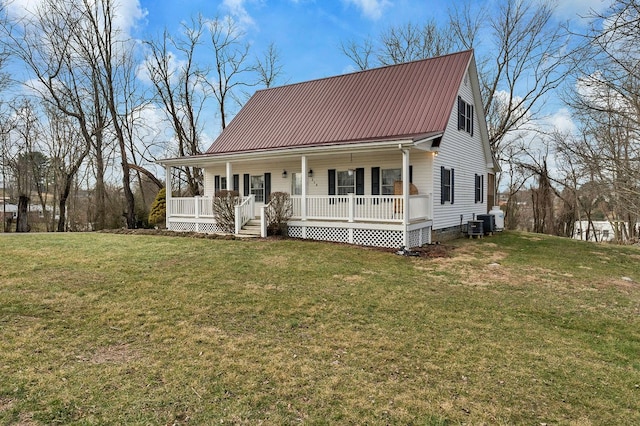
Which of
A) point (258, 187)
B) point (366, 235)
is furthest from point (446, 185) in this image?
point (258, 187)

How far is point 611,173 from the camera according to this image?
11766mm

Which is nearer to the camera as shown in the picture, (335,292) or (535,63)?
(335,292)

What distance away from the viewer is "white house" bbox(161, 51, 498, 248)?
11492mm

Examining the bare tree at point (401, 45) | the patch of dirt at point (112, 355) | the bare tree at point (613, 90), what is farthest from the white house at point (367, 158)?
the bare tree at point (401, 45)

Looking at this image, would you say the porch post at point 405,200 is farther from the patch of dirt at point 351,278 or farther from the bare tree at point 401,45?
the bare tree at point 401,45

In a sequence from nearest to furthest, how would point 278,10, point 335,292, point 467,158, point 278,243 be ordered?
point 335,292 < point 278,243 < point 467,158 < point 278,10

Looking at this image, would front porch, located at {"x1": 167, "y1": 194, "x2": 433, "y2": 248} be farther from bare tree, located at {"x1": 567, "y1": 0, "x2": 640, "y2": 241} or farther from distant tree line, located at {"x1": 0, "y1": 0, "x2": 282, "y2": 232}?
distant tree line, located at {"x1": 0, "y1": 0, "x2": 282, "y2": 232}

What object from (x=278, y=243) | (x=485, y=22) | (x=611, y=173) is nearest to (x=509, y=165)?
(x=485, y=22)

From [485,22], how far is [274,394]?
2644cm

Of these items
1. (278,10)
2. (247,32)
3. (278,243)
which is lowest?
(278,243)

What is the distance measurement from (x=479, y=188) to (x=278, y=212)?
31.7 feet

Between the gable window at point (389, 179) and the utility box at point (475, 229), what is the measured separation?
409 centimetres

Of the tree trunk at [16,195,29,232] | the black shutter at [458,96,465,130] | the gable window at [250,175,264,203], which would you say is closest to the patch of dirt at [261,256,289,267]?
the gable window at [250,175,264,203]

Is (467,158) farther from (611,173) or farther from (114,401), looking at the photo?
(114,401)
